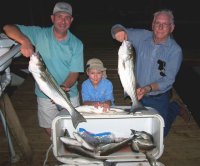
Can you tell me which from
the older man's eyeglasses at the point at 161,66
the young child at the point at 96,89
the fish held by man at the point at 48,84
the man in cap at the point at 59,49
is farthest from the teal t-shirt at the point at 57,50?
the older man's eyeglasses at the point at 161,66

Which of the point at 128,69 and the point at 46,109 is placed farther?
the point at 46,109

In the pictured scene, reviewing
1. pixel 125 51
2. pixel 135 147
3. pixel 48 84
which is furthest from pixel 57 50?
pixel 135 147

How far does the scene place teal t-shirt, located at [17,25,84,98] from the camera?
4.44 m

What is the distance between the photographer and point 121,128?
149 inches

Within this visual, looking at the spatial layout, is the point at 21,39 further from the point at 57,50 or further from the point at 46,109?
the point at 46,109

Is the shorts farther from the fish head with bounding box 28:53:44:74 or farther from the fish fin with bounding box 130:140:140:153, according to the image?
the fish fin with bounding box 130:140:140:153

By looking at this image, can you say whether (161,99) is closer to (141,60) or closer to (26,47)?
(141,60)

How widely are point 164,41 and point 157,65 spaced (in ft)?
1.31

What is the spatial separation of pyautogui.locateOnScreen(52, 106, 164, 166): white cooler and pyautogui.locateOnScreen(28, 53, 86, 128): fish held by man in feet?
0.43

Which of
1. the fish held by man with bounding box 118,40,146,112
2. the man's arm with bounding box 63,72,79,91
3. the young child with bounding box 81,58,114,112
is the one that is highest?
the fish held by man with bounding box 118,40,146,112

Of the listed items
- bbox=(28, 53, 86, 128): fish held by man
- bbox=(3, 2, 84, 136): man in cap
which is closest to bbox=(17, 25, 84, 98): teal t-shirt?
bbox=(3, 2, 84, 136): man in cap

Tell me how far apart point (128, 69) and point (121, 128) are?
797 millimetres

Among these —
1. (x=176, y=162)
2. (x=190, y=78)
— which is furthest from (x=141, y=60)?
(x=190, y=78)

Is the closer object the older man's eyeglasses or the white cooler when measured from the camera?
the white cooler
